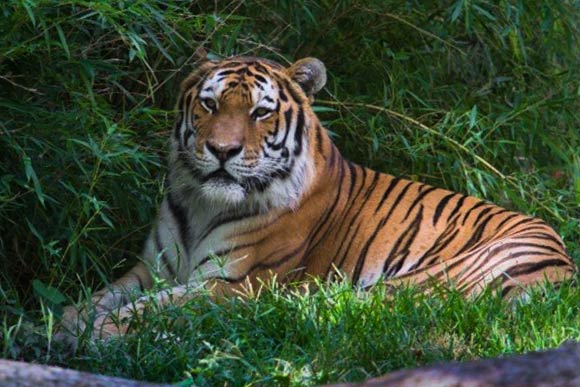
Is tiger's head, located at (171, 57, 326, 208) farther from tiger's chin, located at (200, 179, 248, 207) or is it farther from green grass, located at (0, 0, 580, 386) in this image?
green grass, located at (0, 0, 580, 386)

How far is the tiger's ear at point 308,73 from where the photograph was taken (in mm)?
6055

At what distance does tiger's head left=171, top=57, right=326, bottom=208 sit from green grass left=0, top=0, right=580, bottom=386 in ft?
0.60

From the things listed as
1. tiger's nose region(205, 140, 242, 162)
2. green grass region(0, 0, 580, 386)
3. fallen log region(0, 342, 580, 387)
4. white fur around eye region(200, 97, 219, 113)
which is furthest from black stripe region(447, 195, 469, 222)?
fallen log region(0, 342, 580, 387)

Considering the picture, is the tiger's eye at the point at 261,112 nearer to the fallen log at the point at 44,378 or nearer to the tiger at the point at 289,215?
the tiger at the point at 289,215

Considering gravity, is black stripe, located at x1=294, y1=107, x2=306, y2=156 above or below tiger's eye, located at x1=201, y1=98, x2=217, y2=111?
below

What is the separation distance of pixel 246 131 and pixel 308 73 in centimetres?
51

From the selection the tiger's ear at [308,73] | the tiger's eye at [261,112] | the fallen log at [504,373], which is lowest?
the tiger's eye at [261,112]

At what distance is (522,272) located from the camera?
214 inches

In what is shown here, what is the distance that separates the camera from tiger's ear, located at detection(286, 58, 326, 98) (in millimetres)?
6055

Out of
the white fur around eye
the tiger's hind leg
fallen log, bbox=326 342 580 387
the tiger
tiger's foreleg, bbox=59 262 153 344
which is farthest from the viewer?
the white fur around eye

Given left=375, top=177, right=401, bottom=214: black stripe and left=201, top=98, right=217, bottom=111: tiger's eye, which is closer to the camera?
left=201, top=98, right=217, bottom=111: tiger's eye

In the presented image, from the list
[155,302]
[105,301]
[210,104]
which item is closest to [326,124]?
[210,104]

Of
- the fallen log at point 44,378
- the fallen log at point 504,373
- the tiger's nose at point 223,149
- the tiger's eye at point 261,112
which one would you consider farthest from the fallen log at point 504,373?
the tiger's eye at point 261,112

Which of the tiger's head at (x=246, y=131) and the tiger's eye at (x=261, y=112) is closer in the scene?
the tiger's head at (x=246, y=131)
